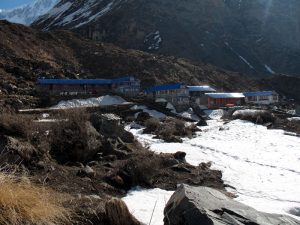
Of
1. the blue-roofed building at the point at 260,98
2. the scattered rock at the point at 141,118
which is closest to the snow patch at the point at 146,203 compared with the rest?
the scattered rock at the point at 141,118

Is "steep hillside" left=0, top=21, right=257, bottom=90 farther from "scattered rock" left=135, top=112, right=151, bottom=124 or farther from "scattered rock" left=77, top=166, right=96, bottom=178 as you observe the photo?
"scattered rock" left=77, top=166, right=96, bottom=178

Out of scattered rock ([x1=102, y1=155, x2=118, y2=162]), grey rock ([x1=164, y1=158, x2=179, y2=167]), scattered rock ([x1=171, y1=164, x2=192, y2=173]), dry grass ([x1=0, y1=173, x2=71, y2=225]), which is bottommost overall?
scattered rock ([x1=171, y1=164, x2=192, y2=173])

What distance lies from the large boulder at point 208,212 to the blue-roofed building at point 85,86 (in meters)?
46.2

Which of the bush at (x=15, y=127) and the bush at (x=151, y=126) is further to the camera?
the bush at (x=151, y=126)

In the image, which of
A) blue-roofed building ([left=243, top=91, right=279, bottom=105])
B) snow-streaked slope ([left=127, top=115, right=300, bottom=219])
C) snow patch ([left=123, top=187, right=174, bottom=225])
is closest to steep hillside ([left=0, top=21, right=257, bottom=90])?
blue-roofed building ([left=243, top=91, right=279, bottom=105])

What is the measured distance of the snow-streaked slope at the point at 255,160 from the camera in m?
13.2

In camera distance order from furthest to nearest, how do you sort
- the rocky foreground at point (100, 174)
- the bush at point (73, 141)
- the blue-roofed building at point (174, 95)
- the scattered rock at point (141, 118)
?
the blue-roofed building at point (174, 95) → the scattered rock at point (141, 118) → the bush at point (73, 141) → the rocky foreground at point (100, 174)

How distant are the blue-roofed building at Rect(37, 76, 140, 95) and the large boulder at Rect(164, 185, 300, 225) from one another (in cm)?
4625

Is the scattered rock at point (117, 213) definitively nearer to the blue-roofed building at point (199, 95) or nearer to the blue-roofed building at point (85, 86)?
the blue-roofed building at point (85, 86)

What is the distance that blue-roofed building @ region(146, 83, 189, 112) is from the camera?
5483 centimetres

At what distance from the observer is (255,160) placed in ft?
66.3

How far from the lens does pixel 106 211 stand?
684 centimetres

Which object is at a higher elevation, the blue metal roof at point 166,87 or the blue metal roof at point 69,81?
the blue metal roof at point 69,81

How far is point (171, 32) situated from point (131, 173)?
341ft
